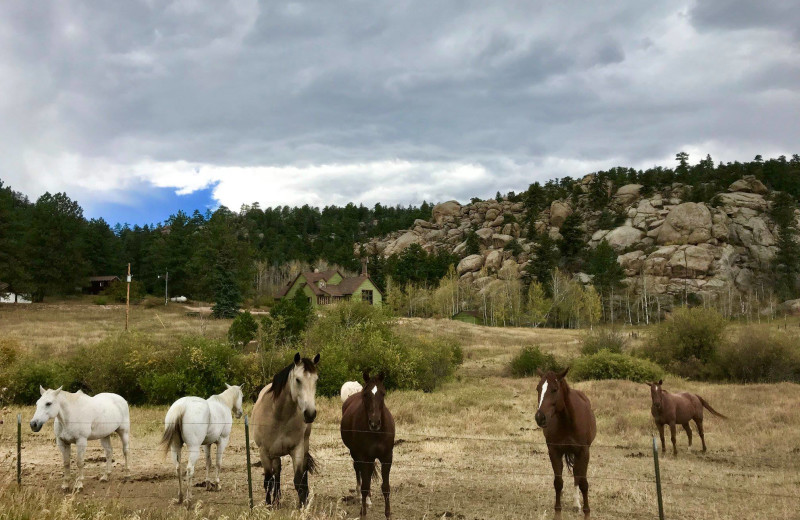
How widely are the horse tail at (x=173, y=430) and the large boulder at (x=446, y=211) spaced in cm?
15783

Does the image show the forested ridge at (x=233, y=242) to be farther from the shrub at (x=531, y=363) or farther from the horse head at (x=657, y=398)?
the horse head at (x=657, y=398)

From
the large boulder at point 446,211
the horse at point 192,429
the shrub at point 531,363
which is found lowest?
the shrub at point 531,363

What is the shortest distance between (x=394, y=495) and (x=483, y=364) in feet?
104

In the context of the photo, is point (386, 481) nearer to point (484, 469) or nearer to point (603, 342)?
point (484, 469)

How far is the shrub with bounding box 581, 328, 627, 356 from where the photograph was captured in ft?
120

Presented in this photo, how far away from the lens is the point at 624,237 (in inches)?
4129

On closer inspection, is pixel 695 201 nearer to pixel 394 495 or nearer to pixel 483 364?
pixel 483 364

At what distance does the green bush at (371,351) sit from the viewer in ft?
86.0

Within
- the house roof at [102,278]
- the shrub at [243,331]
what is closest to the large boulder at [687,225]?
the shrub at [243,331]

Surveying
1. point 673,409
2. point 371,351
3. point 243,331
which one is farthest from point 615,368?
point 243,331

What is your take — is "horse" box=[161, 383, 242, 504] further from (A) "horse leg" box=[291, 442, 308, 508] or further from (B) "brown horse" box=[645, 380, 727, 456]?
(B) "brown horse" box=[645, 380, 727, 456]

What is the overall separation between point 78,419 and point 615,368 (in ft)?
92.4

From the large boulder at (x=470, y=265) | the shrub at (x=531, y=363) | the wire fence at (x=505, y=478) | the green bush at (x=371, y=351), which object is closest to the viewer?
the wire fence at (x=505, y=478)

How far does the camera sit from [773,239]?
322ft
